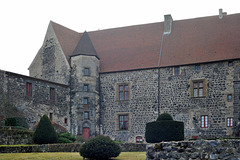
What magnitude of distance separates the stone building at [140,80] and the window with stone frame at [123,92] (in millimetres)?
86

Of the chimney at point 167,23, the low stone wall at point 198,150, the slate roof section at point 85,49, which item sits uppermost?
the chimney at point 167,23

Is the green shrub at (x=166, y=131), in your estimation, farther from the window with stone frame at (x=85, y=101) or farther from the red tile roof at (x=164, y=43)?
the window with stone frame at (x=85, y=101)

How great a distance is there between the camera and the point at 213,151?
9789mm

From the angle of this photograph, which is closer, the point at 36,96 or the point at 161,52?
the point at 36,96

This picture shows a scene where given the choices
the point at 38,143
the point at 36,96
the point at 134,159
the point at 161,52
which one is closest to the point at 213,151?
the point at 134,159

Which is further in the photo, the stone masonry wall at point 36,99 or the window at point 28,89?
the window at point 28,89

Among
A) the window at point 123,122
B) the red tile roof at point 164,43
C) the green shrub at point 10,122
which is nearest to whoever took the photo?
the green shrub at point 10,122

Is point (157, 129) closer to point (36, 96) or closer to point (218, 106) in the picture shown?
point (218, 106)

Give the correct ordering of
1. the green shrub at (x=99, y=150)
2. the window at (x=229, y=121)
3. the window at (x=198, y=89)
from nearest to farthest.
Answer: the green shrub at (x=99, y=150), the window at (x=229, y=121), the window at (x=198, y=89)

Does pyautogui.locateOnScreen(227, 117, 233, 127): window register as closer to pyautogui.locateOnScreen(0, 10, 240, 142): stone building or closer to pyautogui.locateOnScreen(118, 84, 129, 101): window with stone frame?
pyautogui.locateOnScreen(0, 10, 240, 142): stone building

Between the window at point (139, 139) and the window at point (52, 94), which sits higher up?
the window at point (52, 94)

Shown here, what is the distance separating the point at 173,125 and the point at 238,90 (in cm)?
732

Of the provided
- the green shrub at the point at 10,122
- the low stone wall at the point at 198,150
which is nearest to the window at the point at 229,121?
the green shrub at the point at 10,122

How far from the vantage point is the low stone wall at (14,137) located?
894 inches
